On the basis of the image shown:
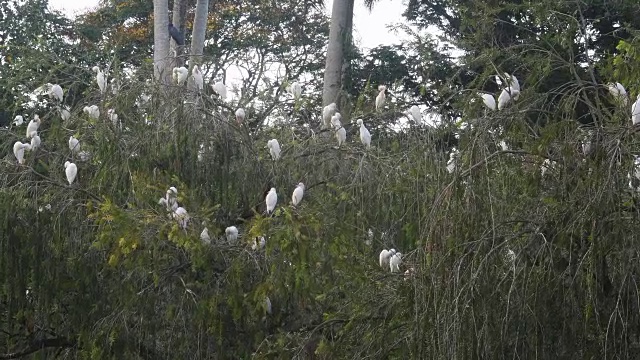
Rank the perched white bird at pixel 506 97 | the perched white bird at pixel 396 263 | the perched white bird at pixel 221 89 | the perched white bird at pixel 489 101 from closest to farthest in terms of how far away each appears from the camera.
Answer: the perched white bird at pixel 506 97 < the perched white bird at pixel 489 101 < the perched white bird at pixel 396 263 < the perched white bird at pixel 221 89

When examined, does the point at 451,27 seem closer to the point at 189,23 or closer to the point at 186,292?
the point at 189,23

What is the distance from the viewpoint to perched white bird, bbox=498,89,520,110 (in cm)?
447

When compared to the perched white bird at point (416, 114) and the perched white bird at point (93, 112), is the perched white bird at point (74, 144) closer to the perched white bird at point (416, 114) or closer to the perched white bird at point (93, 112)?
the perched white bird at point (93, 112)

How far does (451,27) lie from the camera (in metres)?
15.1

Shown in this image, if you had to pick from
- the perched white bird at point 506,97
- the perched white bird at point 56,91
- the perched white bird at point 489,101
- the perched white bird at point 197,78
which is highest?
the perched white bird at point 506,97

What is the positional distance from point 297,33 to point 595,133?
1465cm

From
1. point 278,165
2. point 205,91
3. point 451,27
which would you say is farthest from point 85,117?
point 451,27

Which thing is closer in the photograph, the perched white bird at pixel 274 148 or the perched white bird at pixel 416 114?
the perched white bird at pixel 274 148

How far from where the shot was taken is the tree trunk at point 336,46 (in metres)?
12.1

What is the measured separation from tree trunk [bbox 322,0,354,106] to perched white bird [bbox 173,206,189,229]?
6.38 metres

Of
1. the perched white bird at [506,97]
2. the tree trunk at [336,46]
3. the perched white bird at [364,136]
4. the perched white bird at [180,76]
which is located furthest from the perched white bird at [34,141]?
the tree trunk at [336,46]

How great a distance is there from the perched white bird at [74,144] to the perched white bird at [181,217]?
136 cm

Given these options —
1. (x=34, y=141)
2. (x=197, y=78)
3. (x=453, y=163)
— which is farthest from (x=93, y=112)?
(x=453, y=163)

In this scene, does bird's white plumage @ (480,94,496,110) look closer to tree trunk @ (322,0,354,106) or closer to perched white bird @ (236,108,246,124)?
perched white bird @ (236,108,246,124)
